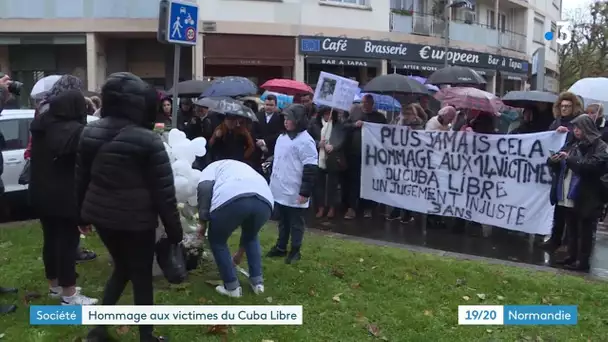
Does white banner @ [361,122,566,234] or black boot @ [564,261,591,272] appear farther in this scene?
white banner @ [361,122,566,234]

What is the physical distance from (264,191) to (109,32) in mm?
19297

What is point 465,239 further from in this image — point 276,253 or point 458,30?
point 458,30

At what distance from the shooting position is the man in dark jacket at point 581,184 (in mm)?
6656

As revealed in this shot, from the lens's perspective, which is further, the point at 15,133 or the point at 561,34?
the point at 561,34

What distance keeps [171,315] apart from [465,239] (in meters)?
5.08

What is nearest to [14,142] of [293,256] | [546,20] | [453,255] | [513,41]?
[293,256]

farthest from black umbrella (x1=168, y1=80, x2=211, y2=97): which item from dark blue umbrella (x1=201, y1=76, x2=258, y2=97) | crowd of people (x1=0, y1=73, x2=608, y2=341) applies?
crowd of people (x1=0, y1=73, x2=608, y2=341)

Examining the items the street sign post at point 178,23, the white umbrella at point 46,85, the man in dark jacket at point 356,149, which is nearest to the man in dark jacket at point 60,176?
the white umbrella at point 46,85

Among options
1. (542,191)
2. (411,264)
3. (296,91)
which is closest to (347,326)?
(411,264)

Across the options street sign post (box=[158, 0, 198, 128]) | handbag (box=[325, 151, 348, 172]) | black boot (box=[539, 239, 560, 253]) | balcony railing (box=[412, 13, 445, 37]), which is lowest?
black boot (box=[539, 239, 560, 253])

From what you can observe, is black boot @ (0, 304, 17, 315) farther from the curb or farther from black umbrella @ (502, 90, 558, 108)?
black umbrella @ (502, 90, 558, 108)

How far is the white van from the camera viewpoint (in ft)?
31.1

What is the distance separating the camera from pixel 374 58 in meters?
25.8

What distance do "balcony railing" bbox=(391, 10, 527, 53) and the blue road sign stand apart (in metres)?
20.6
